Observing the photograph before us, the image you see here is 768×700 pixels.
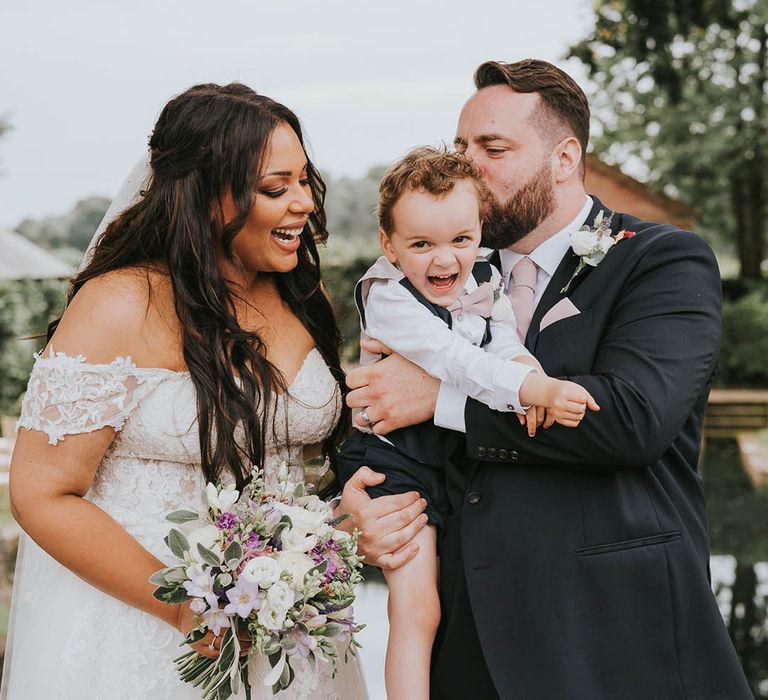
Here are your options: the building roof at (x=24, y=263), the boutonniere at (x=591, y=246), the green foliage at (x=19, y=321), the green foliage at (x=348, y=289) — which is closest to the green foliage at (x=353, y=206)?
the green foliage at (x=348, y=289)

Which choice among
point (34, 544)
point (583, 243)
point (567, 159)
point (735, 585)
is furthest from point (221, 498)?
point (735, 585)

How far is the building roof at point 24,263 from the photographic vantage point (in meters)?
12.5

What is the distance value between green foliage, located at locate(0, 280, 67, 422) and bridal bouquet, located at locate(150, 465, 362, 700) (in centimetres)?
1161

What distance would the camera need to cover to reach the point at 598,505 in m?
2.40

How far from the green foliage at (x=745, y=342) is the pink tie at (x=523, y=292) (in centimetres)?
1423

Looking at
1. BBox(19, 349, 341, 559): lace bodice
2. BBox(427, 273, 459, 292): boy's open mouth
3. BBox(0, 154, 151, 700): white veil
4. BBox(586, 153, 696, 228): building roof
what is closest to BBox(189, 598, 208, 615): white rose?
BBox(19, 349, 341, 559): lace bodice

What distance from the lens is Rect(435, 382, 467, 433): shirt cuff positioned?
8.17ft

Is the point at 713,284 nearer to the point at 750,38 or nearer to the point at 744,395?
the point at 744,395

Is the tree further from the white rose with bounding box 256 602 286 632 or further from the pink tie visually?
the white rose with bounding box 256 602 286 632

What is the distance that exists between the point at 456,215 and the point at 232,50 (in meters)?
13.3

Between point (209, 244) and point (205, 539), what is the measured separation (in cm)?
84

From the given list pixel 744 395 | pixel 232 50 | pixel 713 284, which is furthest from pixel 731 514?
pixel 232 50

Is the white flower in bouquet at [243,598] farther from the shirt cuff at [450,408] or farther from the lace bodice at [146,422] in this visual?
the shirt cuff at [450,408]

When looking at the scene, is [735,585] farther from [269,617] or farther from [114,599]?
[269,617]
